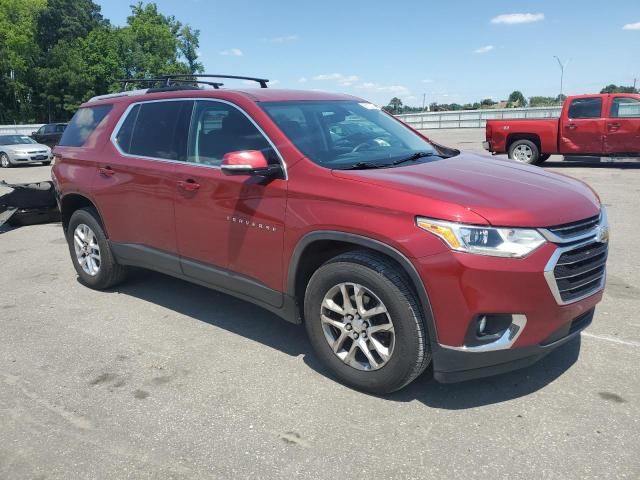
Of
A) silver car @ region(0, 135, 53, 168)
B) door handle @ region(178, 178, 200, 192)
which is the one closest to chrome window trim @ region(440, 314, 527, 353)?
door handle @ region(178, 178, 200, 192)

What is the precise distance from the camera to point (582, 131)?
530 inches

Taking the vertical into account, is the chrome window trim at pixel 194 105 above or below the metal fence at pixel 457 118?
above

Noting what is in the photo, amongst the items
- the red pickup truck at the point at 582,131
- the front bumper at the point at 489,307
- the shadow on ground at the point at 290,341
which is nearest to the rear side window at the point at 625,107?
the red pickup truck at the point at 582,131

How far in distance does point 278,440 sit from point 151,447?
26.1 inches

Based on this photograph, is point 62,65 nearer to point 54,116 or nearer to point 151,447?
point 54,116

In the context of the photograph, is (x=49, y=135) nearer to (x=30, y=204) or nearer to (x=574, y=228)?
(x=30, y=204)

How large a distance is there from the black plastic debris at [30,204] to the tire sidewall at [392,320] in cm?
676

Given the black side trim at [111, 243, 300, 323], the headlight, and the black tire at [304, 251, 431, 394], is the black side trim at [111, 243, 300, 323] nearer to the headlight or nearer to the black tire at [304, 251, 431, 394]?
the black tire at [304, 251, 431, 394]

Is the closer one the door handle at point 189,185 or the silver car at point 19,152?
the door handle at point 189,185

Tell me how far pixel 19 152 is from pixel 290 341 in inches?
787

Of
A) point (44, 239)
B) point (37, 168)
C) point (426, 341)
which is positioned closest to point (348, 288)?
point (426, 341)

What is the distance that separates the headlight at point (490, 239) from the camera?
277 cm

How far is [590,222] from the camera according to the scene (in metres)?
3.12

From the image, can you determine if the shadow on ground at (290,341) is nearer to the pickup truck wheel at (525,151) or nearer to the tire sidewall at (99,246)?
the tire sidewall at (99,246)
